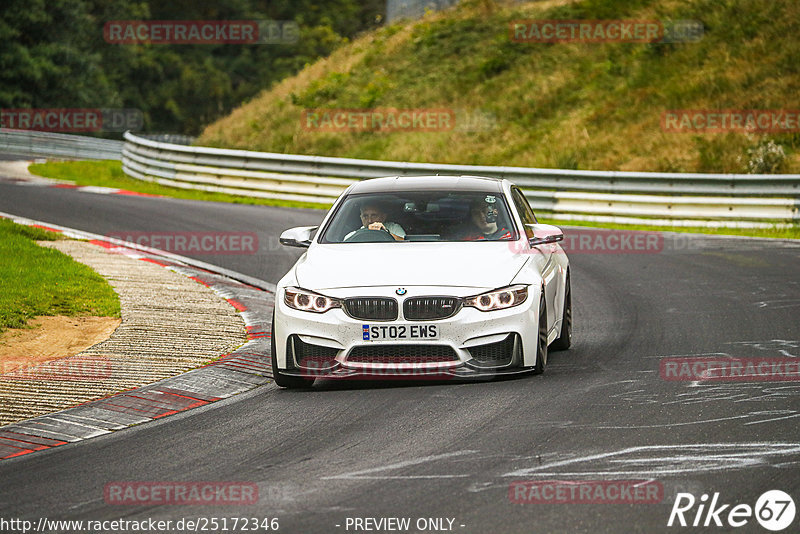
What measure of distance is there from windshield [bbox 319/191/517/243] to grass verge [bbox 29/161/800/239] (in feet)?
37.6

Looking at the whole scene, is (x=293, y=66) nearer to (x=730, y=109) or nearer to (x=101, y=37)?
(x=101, y=37)

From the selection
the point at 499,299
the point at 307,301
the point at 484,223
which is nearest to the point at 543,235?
the point at 484,223

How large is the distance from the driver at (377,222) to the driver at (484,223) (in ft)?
1.84

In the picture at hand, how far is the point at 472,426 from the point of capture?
721 cm

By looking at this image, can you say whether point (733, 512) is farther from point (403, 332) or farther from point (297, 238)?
point (297, 238)

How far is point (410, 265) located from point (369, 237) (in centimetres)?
90

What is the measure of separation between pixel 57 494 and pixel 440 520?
2.08 m

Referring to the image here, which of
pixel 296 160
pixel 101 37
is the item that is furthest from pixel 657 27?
pixel 101 37

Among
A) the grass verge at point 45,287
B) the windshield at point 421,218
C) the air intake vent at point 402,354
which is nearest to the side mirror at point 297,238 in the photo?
the windshield at point 421,218

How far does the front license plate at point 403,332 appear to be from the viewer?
26.7 ft

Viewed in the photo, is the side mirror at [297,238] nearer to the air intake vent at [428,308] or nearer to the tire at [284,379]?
the tire at [284,379]

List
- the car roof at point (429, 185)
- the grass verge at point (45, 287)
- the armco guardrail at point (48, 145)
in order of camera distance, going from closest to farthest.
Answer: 1. the car roof at point (429, 185)
2. the grass verge at point (45, 287)
3. the armco guardrail at point (48, 145)

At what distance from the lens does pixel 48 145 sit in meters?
39.9

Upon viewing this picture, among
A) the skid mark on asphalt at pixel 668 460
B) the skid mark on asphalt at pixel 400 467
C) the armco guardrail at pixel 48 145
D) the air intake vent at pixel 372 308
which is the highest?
the air intake vent at pixel 372 308
